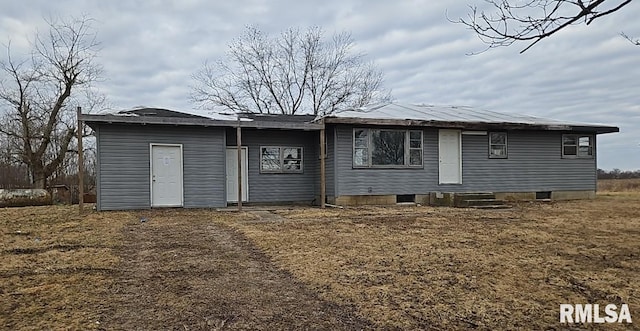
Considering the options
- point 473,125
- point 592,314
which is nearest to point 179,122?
point 473,125

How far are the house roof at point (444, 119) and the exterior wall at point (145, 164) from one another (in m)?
3.41

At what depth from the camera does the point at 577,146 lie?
1551 centimetres

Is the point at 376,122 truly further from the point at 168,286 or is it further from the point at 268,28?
the point at 268,28

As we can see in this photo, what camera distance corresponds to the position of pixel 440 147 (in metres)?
13.9

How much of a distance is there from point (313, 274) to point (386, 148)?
354 inches

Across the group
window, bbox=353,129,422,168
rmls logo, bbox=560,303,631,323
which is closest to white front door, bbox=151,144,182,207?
window, bbox=353,129,422,168

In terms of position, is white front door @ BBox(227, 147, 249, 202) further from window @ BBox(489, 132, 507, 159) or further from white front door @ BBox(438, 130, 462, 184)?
window @ BBox(489, 132, 507, 159)

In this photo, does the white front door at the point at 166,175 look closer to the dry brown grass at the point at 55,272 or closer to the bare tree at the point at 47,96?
the dry brown grass at the point at 55,272

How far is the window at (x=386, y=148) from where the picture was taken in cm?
1311

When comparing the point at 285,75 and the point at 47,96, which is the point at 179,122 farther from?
the point at 285,75

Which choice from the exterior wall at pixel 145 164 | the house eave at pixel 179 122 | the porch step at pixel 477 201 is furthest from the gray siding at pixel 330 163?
the porch step at pixel 477 201

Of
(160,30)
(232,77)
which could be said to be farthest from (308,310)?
(232,77)

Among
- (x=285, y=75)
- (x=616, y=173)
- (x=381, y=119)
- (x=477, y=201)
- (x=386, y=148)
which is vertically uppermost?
(x=285, y=75)

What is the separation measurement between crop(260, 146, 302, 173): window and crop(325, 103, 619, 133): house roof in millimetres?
2026
